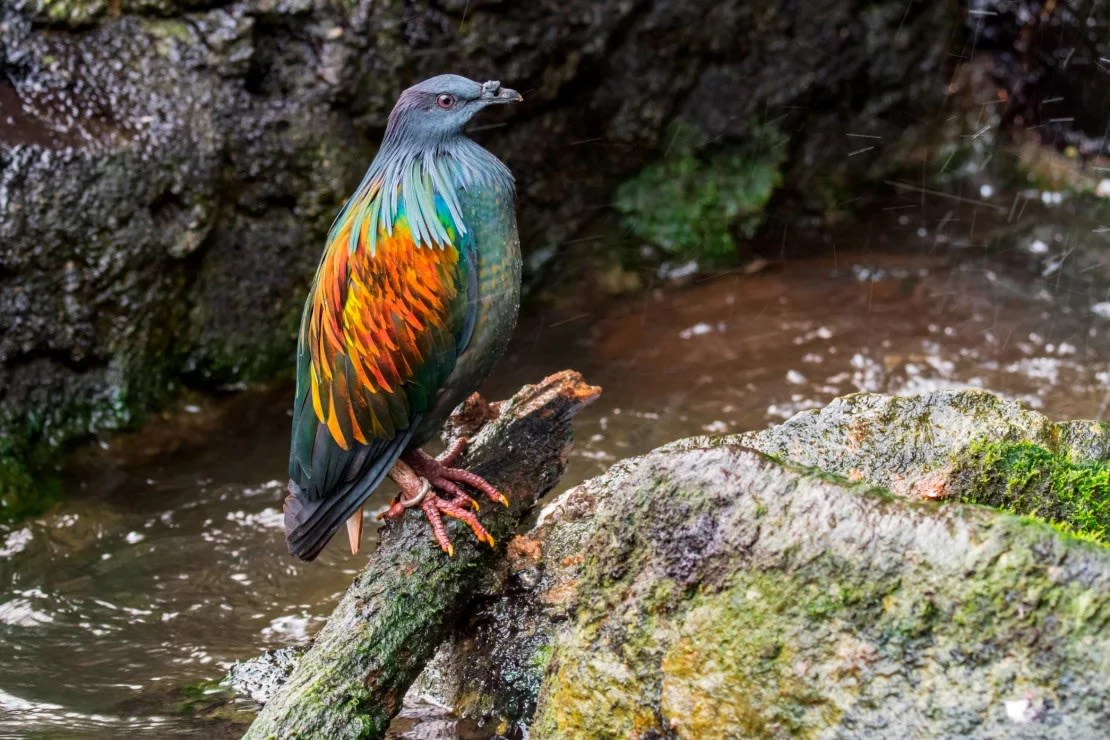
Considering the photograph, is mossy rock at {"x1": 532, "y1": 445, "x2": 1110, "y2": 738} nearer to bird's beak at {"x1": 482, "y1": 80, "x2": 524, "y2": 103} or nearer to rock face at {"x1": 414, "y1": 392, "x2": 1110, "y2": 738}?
rock face at {"x1": 414, "y1": 392, "x2": 1110, "y2": 738}

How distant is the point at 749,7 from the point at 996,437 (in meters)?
4.67

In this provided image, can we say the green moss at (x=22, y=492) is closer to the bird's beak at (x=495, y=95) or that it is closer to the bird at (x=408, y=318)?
the bird at (x=408, y=318)

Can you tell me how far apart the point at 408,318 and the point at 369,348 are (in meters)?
0.15

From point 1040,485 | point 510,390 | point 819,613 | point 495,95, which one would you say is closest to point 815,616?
point 819,613

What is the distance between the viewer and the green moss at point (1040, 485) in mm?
2996

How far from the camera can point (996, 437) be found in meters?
3.33

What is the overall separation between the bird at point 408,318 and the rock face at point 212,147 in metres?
2.67

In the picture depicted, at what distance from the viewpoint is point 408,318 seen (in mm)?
3328

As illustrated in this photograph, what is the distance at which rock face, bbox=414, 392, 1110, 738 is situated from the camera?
2219 millimetres

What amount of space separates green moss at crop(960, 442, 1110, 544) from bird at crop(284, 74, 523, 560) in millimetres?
1388

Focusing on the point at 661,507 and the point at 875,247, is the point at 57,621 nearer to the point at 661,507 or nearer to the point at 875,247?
the point at 661,507

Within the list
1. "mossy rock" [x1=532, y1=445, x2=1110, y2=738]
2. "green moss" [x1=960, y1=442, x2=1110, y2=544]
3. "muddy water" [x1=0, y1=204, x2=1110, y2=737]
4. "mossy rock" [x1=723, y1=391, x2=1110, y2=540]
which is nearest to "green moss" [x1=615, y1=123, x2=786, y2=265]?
"muddy water" [x1=0, y1=204, x2=1110, y2=737]

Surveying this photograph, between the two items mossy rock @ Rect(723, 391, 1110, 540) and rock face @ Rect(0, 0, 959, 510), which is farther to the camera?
rock face @ Rect(0, 0, 959, 510)

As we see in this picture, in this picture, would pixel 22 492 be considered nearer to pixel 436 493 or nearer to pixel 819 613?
pixel 436 493
